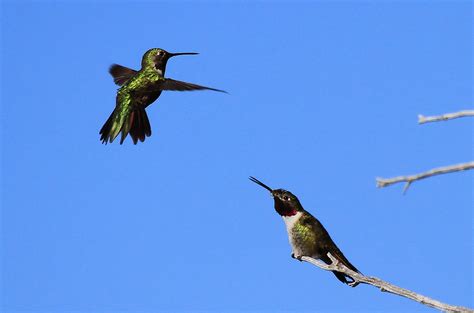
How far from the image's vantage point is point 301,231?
9203 mm

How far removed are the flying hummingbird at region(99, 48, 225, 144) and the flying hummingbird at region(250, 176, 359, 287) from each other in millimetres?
1783

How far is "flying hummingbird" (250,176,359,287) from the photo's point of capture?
362 inches

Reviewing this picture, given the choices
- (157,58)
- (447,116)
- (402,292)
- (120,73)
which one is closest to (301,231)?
(157,58)

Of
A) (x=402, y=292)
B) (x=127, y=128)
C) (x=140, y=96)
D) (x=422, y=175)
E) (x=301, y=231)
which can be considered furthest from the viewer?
(x=140, y=96)

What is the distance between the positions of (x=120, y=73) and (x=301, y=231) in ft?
17.0

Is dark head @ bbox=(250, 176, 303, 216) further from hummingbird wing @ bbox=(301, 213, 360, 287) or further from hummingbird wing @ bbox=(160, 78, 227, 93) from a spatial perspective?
hummingbird wing @ bbox=(160, 78, 227, 93)

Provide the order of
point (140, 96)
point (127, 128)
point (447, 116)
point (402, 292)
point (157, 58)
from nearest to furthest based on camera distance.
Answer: point (447, 116) → point (402, 292) → point (127, 128) → point (140, 96) → point (157, 58)

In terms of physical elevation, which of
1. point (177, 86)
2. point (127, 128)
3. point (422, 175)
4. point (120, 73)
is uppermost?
point (120, 73)

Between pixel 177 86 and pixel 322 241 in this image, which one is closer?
pixel 322 241

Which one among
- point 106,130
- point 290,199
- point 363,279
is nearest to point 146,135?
point 106,130

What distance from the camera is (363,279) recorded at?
5.74 metres

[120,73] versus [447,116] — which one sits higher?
[120,73]

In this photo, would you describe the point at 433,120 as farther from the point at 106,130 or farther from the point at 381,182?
the point at 106,130

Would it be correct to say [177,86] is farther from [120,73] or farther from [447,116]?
[447,116]
